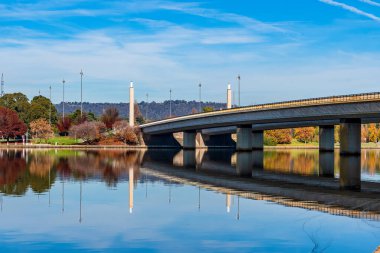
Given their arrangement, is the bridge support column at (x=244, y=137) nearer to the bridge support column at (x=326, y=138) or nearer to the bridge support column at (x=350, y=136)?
the bridge support column at (x=326, y=138)

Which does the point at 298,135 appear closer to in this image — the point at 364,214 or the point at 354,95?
the point at 354,95

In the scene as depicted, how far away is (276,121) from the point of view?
101 metres

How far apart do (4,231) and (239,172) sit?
40.6 metres

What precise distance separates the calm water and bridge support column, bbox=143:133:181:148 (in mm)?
95519

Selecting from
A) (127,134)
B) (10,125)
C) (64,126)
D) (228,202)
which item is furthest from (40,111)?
(228,202)

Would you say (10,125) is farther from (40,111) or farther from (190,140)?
(190,140)

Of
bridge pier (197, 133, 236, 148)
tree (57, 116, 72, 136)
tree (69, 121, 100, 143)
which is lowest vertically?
bridge pier (197, 133, 236, 148)

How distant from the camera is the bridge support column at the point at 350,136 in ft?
281

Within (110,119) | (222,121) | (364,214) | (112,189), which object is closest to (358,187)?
(364,214)

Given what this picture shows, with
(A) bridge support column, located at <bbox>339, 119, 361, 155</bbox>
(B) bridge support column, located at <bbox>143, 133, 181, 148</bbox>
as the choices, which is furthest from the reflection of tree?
(B) bridge support column, located at <bbox>143, 133, 181, 148</bbox>

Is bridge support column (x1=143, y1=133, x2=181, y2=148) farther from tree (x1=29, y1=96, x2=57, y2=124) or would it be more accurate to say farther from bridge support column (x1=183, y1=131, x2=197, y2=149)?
tree (x1=29, y1=96, x2=57, y2=124)

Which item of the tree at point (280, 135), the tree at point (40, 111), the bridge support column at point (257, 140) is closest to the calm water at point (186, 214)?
the bridge support column at point (257, 140)

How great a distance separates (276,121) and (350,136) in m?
16.5

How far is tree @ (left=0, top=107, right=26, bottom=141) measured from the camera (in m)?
157
